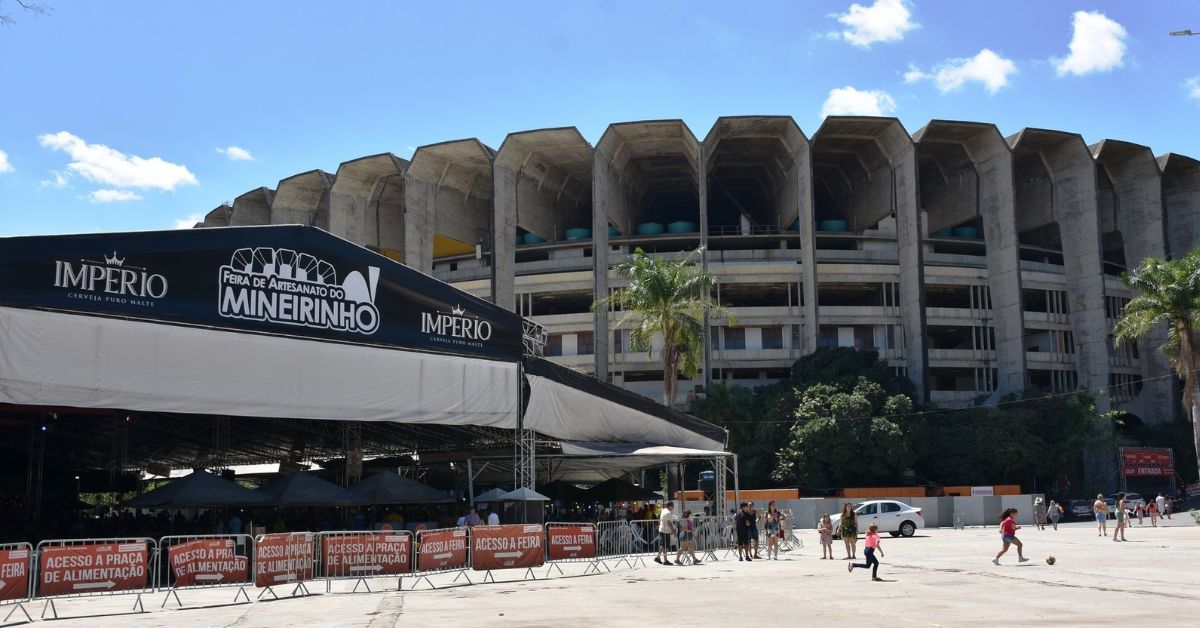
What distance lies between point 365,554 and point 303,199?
62397 millimetres

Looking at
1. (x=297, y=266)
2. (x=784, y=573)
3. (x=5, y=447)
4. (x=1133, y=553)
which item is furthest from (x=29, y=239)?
(x=1133, y=553)

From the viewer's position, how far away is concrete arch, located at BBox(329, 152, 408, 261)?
72375 millimetres

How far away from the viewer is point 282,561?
733 inches

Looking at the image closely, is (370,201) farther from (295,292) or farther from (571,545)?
(571,545)

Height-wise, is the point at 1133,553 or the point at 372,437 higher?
the point at 372,437

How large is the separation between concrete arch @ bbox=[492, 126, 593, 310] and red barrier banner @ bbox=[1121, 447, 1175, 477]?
3902 cm

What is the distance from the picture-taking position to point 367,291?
2608cm

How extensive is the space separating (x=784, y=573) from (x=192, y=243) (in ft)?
49.8

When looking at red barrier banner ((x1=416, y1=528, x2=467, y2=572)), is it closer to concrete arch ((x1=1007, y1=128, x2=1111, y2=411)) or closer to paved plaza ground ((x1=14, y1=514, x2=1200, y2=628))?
paved plaza ground ((x1=14, y1=514, x2=1200, y2=628))

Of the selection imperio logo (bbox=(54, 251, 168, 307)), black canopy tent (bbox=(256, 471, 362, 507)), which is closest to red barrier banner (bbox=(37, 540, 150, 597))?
imperio logo (bbox=(54, 251, 168, 307))

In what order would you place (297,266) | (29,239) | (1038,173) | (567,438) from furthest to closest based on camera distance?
(1038,173) < (567,438) < (297,266) < (29,239)

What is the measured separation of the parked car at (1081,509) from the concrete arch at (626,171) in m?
27.2

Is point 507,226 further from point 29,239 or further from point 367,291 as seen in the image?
point 29,239

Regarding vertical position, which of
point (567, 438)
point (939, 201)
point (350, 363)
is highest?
point (939, 201)
